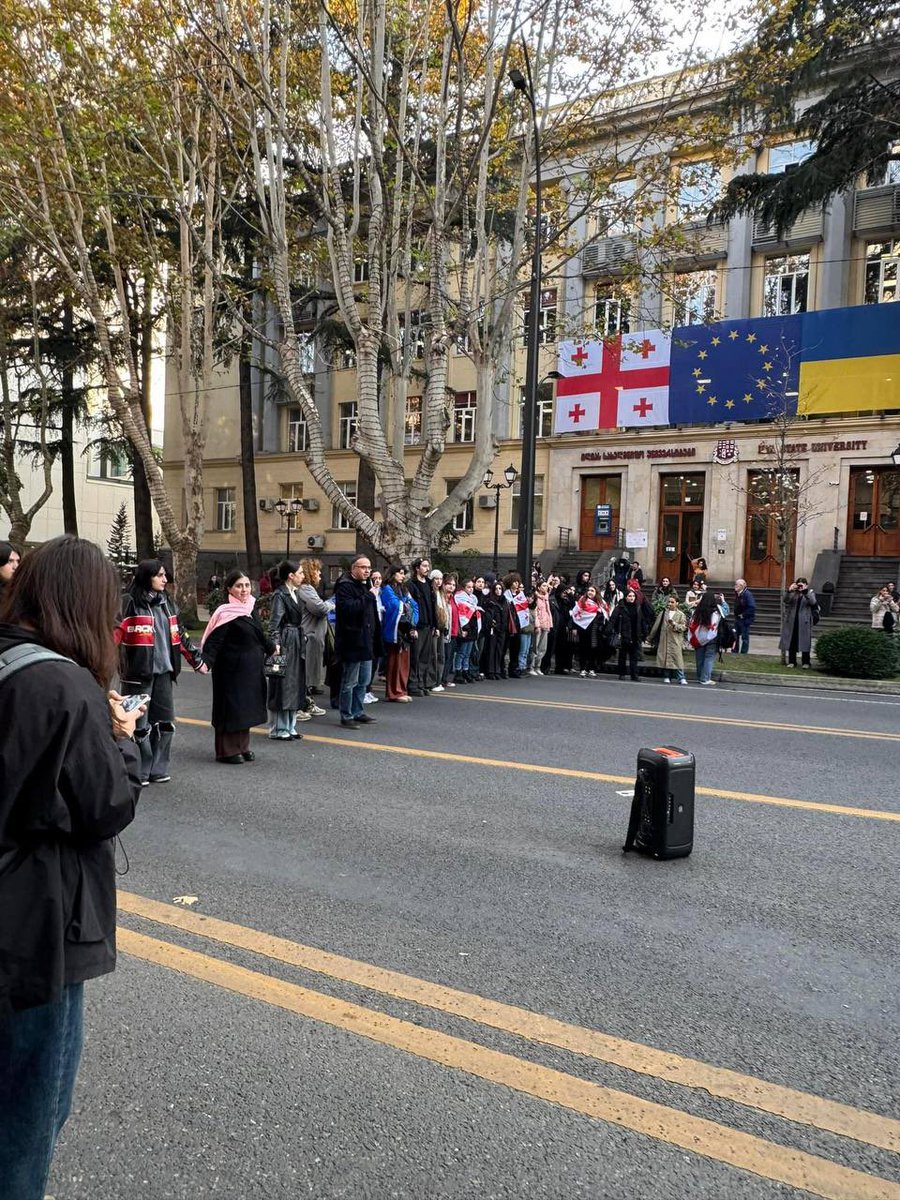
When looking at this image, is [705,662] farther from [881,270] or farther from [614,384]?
[881,270]

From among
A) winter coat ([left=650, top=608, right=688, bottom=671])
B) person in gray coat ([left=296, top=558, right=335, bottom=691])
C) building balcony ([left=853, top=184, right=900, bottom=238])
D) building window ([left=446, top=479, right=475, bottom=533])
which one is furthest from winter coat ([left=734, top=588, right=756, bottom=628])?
building window ([left=446, top=479, right=475, bottom=533])

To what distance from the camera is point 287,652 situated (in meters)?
8.90

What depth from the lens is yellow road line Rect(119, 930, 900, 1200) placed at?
2551 millimetres

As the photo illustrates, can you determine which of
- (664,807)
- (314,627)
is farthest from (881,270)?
(664,807)

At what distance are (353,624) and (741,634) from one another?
39.2 ft

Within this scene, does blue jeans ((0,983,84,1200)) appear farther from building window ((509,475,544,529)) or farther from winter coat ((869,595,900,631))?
building window ((509,475,544,529))

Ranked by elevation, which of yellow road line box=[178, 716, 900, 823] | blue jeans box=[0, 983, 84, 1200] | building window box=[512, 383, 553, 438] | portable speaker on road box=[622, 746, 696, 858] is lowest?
yellow road line box=[178, 716, 900, 823]

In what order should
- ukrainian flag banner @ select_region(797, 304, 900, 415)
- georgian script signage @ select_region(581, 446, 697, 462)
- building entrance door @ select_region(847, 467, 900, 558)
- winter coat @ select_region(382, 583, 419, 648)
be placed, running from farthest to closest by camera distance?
georgian script signage @ select_region(581, 446, 697, 462) < building entrance door @ select_region(847, 467, 900, 558) < ukrainian flag banner @ select_region(797, 304, 900, 415) < winter coat @ select_region(382, 583, 419, 648)

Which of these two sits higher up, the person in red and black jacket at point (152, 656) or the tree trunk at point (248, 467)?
the tree trunk at point (248, 467)

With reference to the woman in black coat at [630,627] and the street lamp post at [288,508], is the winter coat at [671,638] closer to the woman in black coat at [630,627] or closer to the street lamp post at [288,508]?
the woman in black coat at [630,627]

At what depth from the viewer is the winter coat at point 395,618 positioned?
38.3ft

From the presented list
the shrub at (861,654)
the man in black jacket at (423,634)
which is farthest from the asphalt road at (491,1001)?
the shrub at (861,654)

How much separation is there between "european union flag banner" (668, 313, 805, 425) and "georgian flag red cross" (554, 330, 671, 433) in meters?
0.51

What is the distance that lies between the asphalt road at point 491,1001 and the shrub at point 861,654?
369 inches
